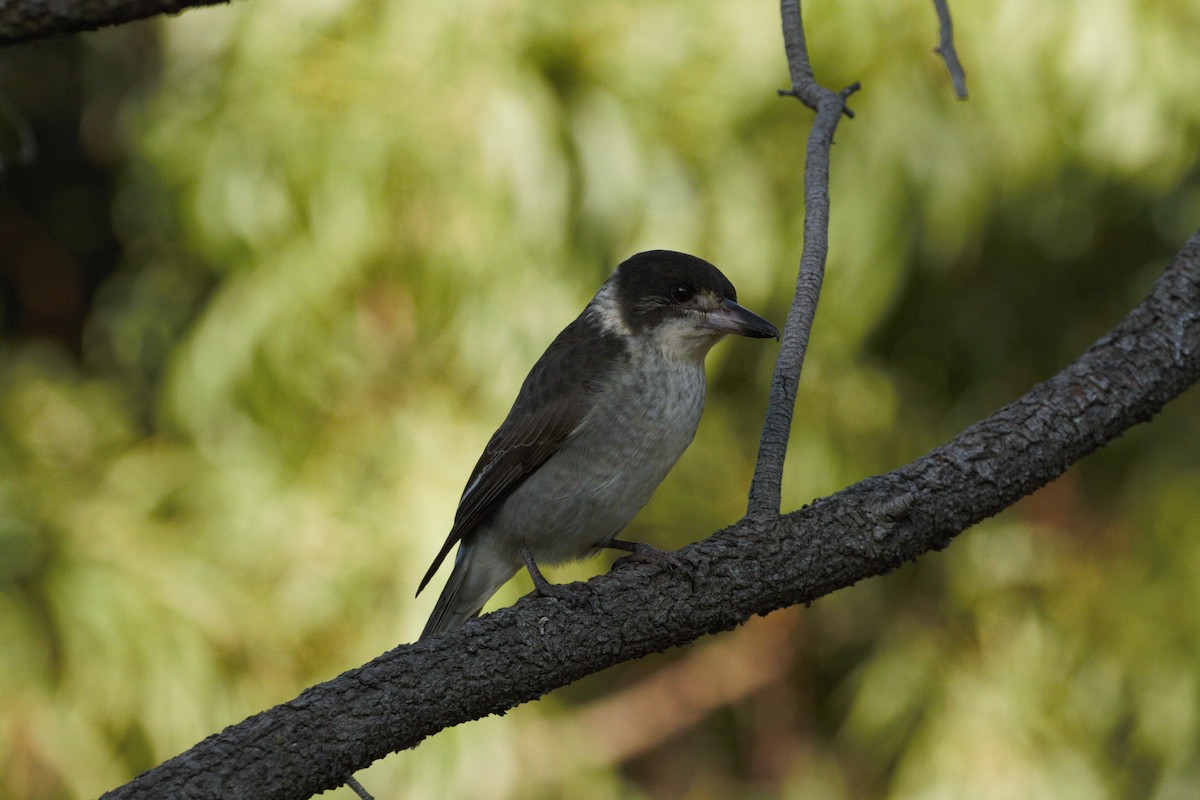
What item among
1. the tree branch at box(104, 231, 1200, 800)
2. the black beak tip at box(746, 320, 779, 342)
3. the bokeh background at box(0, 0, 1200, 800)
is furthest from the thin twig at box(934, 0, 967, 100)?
the bokeh background at box(0, 0, 1200, 800)

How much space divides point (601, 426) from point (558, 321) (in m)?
2.16

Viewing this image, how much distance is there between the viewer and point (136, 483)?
563 centimetres

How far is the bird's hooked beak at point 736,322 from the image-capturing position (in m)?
2.96

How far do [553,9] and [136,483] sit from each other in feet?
9.51

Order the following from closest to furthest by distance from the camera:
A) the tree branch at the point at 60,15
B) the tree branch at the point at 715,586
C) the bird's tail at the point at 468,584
A: 1. the tree branch at the point at 60,15
2. the tree branch at the point at 715,586
3. the bird's tail at the point at 468,584

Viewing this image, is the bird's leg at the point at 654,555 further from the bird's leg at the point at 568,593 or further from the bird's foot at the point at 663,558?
the bird's leg at the point at 568,593

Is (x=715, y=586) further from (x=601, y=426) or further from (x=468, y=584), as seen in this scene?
(x=468, y=584)

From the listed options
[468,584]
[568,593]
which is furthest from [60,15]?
[468,584]

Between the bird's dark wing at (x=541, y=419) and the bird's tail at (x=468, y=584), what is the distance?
0.31 ft

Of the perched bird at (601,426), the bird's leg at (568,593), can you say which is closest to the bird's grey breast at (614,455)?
the perched bird at (601,426)

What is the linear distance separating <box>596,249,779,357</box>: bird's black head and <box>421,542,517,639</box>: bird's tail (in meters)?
0.75

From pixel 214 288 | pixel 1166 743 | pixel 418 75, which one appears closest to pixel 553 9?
pixel 418 75

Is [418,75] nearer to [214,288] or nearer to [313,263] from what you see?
[313,263]

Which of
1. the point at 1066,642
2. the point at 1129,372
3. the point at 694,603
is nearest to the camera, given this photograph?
the point at 694,603
